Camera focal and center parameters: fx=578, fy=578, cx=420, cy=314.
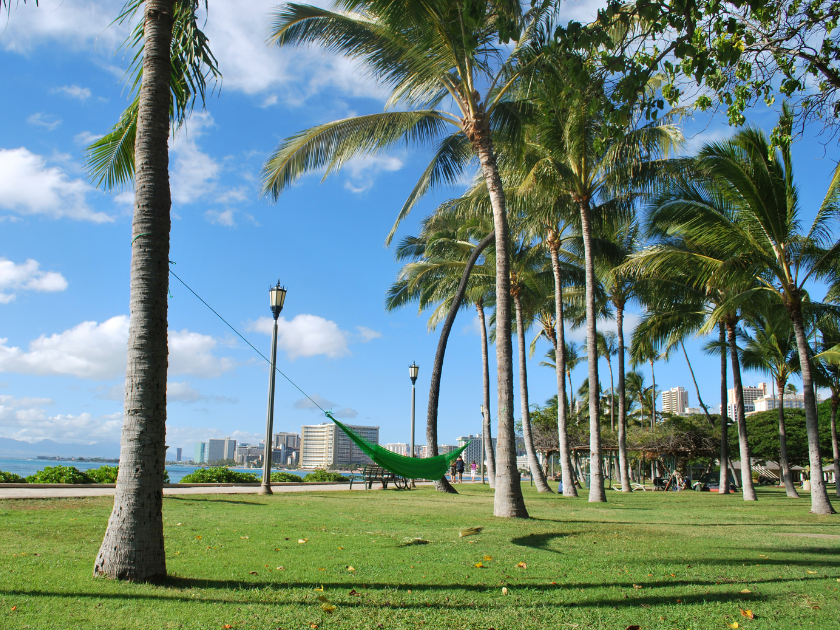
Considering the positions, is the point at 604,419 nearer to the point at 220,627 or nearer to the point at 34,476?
the point at 34,476

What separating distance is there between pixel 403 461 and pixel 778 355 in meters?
15.9

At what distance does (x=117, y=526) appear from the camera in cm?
371

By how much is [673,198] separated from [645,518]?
7.73 m

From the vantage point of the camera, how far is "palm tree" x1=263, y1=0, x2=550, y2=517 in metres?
8.25

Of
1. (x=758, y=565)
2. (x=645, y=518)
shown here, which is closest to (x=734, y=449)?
(x=645, y=518)

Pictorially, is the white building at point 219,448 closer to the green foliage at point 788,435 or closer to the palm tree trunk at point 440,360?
the green foliage at point 788,435

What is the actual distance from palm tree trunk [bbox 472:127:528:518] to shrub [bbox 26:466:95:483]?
9.10 meters

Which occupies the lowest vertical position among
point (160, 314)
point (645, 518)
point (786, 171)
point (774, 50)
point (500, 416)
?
point (645, 518)

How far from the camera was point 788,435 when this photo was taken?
35.8 meters

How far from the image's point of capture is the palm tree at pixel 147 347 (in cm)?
371

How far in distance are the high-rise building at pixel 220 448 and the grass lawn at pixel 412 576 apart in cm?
17437

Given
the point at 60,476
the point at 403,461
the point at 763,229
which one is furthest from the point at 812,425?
the point at 60,476

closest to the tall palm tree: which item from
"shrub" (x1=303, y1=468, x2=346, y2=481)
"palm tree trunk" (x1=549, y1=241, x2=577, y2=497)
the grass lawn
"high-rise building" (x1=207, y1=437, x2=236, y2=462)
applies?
"palm tree trunk" (x1=549, y1=241, x2=577, y2=497)

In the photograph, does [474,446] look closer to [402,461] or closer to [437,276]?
[437,276]
